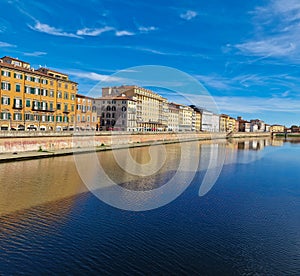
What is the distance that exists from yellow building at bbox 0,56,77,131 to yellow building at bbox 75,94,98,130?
2247 mm

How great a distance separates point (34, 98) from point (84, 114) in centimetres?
1460

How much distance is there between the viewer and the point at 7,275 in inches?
302

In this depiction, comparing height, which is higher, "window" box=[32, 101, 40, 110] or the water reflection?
"window" box=[32, 101, 40, 110]

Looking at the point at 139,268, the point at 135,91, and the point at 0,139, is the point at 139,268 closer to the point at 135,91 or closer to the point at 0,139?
the point at 0,139

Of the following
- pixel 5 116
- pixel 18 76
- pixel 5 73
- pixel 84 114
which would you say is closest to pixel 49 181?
pixel 5 116

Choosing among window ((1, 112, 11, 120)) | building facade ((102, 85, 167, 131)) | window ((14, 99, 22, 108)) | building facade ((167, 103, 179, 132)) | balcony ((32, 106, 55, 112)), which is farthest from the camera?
building facade ((167, 103, 179, 132))

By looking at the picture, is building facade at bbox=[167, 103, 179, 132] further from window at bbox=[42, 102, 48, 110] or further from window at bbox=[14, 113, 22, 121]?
window at bbox=[14, 113, 22, 121]

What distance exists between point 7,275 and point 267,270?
7.53 meters

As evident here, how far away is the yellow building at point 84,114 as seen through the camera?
5453 centimetres

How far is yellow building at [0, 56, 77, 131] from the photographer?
126 ft

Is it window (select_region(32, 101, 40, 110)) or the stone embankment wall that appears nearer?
the stone embankment wall

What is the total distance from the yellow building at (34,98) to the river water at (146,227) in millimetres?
21283

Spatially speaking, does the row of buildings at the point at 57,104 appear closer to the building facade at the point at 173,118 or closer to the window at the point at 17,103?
the window at the point at 17,103

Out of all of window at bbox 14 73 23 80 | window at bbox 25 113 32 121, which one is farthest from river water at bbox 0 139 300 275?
window at bbox 14 73 23 80
